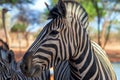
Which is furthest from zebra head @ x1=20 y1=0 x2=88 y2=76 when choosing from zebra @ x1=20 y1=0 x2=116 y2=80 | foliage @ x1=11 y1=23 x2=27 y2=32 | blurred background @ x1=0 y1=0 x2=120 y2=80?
foliage @ x1=11 y1=23 x2=27 y2=32

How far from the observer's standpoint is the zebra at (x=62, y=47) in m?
3.19

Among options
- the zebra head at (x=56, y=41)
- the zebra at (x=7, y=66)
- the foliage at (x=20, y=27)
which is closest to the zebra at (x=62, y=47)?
the zebra head at (x=56, y=41)

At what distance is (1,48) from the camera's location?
4.37m

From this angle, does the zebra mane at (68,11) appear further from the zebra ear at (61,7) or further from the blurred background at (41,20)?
the blurred background at (41,20)

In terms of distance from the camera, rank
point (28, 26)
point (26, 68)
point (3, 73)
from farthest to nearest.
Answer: point (28, 26)
point (3, 73)
point (26, 68)

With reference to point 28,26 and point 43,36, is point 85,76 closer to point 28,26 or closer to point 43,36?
point 43,36

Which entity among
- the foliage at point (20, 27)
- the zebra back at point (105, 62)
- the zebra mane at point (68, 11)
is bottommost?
the zebra back at point (105, 62)

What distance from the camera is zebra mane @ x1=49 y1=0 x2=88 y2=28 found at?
10.7 feet

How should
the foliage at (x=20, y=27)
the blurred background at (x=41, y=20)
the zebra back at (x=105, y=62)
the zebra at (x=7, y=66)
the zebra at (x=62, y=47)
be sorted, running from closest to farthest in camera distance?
the zebra at (x=62, y=47), the zebra back at (x=105, y=62), the zebra at (x=7, y=66), the blurred background at (x=41, y=20), the foliage at (x=20, y=27)

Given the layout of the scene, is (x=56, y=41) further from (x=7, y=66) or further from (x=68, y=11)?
(x=7, y=66)

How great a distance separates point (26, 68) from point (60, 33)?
43 cm

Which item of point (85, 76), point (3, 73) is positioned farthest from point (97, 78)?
point (3, 73)

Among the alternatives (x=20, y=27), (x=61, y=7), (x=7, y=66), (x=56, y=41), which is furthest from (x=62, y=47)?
(x=20, y=27)

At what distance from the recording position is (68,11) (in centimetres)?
342
